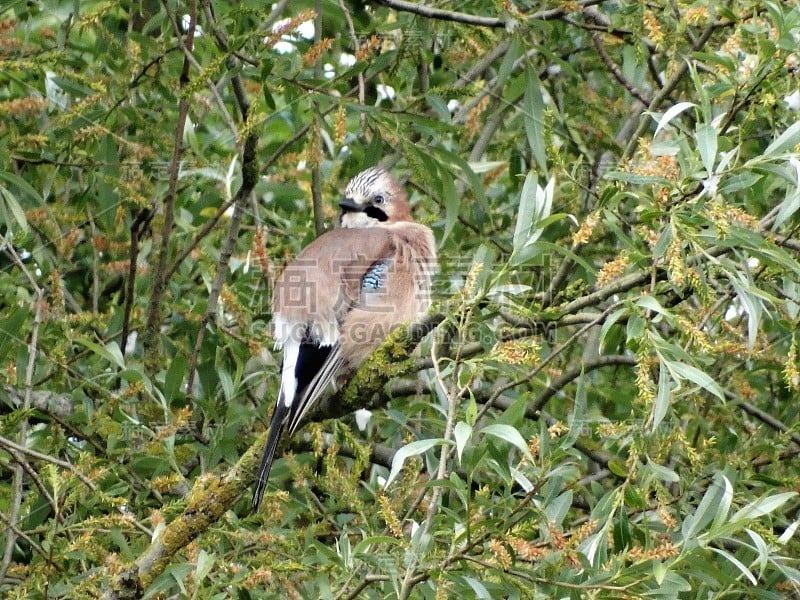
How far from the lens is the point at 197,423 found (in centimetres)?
557

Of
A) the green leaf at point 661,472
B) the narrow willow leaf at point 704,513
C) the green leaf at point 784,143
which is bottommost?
the narrow willow leaf at point 704,513

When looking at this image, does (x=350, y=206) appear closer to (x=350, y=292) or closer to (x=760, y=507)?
(x=350, y=292)

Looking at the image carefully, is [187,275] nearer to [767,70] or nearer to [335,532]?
[335,532]

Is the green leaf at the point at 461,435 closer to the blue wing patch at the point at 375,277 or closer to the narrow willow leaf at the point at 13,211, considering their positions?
the narrow willow leaf at the point at 13,211

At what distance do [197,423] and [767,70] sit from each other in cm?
316

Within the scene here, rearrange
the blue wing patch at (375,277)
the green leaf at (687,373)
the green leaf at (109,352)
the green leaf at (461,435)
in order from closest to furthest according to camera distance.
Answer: the green leaf at (461,435) < the green leaf at (687,373) < the green leaf at (109,352) < the blue wing patch at (375,277)

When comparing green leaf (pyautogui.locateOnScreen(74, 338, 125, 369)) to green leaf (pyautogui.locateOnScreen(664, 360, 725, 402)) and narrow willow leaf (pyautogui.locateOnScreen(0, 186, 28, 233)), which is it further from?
green leaf (pyautogui.locateOnScreen(664, 360, 725, 402))

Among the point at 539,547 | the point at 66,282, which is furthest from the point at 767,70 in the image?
the point at 66,282

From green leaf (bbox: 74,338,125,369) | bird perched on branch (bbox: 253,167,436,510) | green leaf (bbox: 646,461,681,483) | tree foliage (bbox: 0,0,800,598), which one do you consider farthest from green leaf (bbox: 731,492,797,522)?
green leaf (bbox: 74,338,125,369)

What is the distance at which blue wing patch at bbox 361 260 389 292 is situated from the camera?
6.26 m

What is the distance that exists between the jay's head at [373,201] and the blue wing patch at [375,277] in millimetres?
532

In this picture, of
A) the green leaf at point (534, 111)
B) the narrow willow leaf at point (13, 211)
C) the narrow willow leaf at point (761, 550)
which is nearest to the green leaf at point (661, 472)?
the narrow willow leaf at point (761, 550)

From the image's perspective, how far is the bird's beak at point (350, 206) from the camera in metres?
6.75

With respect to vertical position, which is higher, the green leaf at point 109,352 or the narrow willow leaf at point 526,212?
the narrow willow leaf at point 526,212
